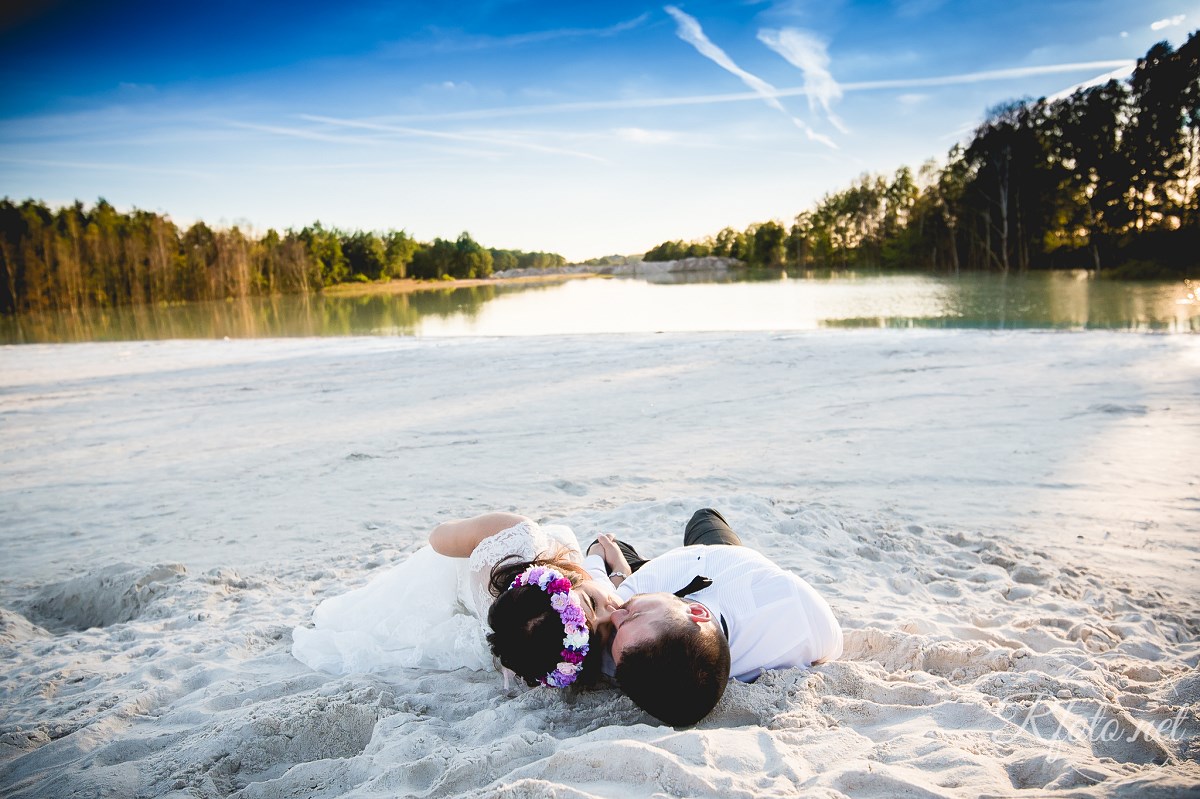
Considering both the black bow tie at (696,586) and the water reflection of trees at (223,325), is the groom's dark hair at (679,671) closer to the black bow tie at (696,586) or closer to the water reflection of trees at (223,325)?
the black bow tie at (696,586)

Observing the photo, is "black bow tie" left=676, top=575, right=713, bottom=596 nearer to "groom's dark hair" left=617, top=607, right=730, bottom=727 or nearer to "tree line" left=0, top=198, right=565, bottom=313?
"groom's dark hair" left=617, top=607, right=730, bottom=727

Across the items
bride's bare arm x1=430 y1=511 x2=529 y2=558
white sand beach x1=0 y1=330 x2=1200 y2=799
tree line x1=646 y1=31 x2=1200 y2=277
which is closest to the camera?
white sand beach x1=0 y1=330 x2=1200 y2=799

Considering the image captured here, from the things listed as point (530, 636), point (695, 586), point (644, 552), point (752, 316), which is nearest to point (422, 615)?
point (530, 636)

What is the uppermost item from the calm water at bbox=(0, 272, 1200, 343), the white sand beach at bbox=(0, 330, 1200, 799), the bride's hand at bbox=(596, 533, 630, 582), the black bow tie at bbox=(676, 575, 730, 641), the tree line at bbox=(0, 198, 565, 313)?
the tree line at bbox=(0, 198, 565, 313)

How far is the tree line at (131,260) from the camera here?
39.6m

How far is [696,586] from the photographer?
2.63 meters

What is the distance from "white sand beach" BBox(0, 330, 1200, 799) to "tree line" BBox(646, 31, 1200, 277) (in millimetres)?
31450

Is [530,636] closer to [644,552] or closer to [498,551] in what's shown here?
[498,551]

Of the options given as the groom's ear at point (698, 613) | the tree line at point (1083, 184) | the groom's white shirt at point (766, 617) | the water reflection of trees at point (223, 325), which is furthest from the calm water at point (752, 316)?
the groom's ear at point (698, 613)

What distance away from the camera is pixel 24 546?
4891 millimetres

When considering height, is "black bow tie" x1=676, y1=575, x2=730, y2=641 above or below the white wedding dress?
above

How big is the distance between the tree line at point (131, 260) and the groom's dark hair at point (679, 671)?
169ft

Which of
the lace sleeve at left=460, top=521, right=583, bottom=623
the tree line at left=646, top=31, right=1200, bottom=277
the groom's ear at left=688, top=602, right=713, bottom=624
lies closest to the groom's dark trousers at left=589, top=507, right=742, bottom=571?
the lace sleeve at left=460, top=521, right=583, bottom=623

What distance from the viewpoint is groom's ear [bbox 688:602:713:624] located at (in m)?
2.24
